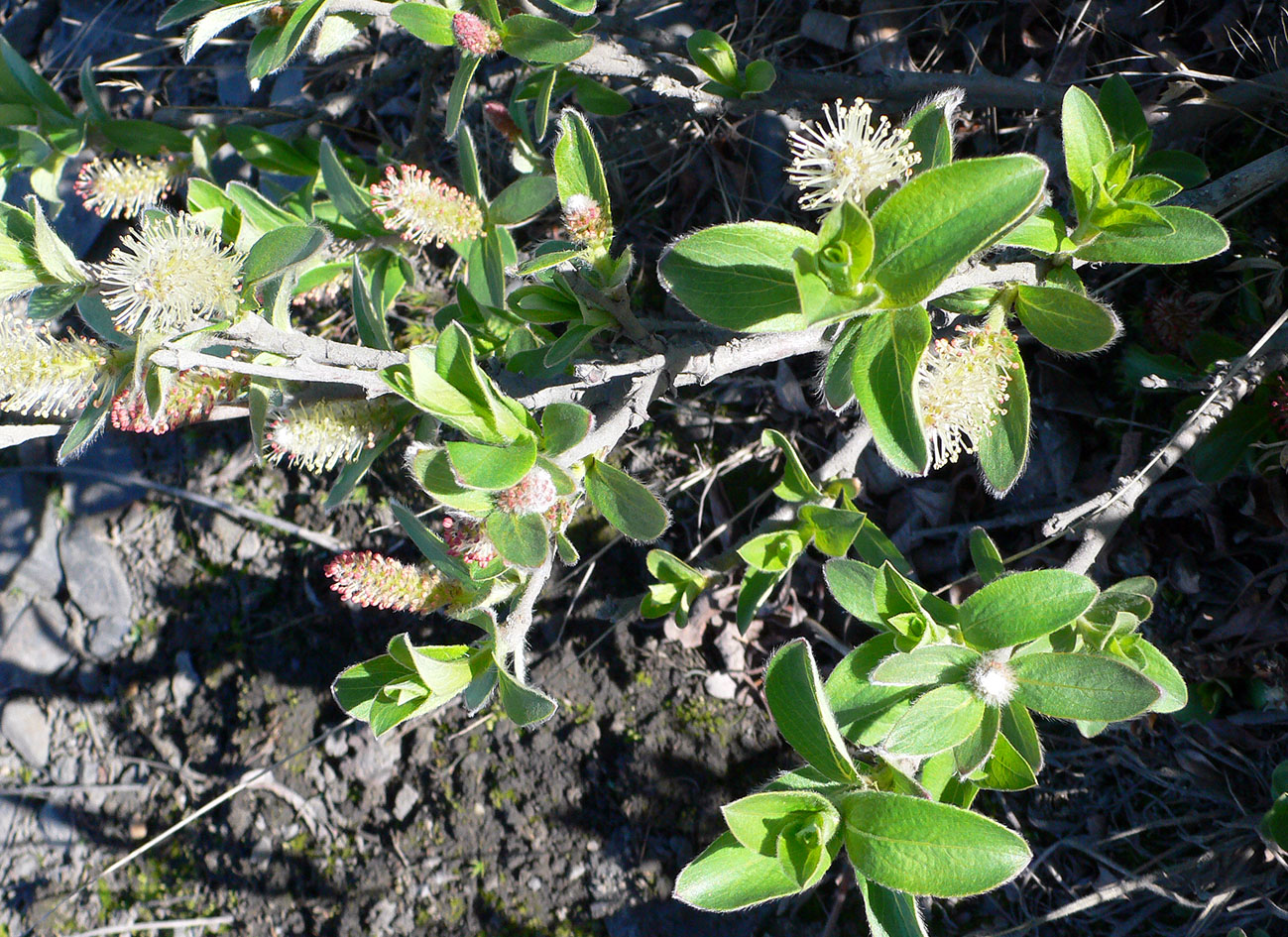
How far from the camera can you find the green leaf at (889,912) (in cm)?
126

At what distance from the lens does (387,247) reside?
205 cm

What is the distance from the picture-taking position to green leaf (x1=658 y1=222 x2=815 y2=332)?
1.11 meters

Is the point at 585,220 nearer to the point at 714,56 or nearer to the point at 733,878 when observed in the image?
the point at 714,56

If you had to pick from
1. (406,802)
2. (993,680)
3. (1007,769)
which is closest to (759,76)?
(993,680)

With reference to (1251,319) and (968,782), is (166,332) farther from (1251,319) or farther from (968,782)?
(1251,319)

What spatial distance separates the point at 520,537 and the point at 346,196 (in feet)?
3.31

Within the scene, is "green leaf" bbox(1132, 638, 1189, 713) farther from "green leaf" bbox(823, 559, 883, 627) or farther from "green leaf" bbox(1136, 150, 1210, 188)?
"green leaf" bbox(1136, 150, 1210, 188)

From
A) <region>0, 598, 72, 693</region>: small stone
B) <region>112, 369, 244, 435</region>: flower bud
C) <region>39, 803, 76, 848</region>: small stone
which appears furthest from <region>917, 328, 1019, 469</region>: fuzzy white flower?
<region>39, 803, 76, 848</region>: small stone

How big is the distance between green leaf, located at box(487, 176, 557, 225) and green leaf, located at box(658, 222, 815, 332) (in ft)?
2.40

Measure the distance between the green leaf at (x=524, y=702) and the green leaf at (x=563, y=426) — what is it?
1.30 feet

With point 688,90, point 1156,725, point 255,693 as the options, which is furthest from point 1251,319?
point 255,693

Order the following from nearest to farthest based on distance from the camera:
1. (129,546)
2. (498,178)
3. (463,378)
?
(463,378) → (498,178) → (129,546)

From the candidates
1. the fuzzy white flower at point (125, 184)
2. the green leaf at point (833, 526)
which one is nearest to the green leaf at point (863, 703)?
the green leaf at point (833, 526)

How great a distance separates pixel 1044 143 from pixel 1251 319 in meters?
0.60
